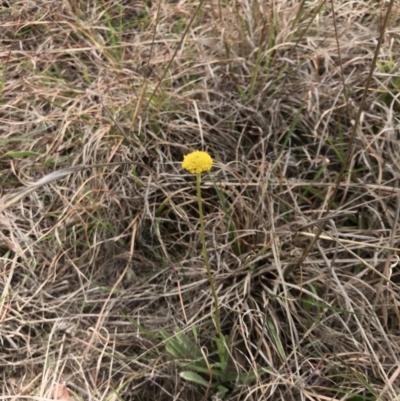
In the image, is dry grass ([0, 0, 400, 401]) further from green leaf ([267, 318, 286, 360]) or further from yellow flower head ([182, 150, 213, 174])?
yellow flower head ([182, 150, 213, 174])

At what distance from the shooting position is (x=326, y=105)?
1.29m

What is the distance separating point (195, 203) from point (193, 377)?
408 mm

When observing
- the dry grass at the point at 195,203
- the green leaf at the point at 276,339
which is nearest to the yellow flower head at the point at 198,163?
the dry grass at the point at 195,203

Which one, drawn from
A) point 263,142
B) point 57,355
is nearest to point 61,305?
point 57,355

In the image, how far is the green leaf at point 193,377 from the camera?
946 millimetres

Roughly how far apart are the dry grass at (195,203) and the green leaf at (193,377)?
34 mm

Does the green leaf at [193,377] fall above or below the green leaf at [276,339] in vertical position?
below

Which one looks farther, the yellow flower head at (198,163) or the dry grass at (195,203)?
the dry grass at (195,203)

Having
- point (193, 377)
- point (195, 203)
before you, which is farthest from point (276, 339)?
point (195, 203)

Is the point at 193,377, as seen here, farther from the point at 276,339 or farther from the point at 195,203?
the point at 195,203

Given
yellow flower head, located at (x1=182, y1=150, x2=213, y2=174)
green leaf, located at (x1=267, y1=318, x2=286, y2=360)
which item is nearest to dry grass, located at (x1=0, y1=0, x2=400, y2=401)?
green leaf, located at (x1=267, y1=318, x2=286, y2=360)

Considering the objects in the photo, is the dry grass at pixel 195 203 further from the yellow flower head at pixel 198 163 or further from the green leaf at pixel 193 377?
the yellow flower head at pixel 198 163

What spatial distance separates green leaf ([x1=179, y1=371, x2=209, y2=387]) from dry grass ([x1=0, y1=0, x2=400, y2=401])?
34 mm

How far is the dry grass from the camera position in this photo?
1.01 meters
